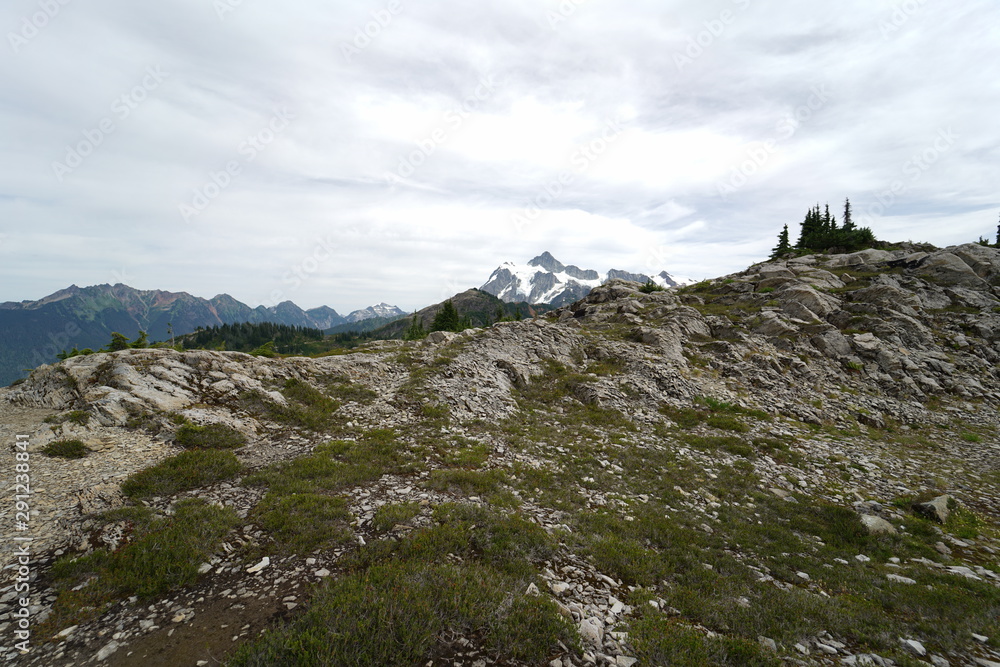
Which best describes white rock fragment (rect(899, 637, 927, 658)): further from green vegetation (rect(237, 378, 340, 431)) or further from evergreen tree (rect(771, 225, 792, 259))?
evergreen tree (rect(771, 225, 792, 259))

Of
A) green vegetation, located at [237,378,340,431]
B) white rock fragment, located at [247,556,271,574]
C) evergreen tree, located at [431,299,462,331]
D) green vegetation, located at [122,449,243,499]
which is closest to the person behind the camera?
white rock fragment, located at [247,556,271,574]

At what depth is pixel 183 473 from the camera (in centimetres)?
1276

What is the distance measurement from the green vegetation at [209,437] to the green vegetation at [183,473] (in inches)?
34.2

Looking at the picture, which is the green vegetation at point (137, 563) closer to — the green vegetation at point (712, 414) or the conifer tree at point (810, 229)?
the green vegetation at point (712, 414)

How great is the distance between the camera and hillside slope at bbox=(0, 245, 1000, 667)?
23.7 ft

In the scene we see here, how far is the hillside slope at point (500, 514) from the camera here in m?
7.22

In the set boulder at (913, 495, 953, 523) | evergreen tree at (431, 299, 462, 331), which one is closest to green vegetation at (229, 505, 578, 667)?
boulder at (913, 495, 953, 523)

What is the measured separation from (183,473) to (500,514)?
37.3 ft

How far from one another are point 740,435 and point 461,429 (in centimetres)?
1682

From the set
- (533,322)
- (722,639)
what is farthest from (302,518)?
(533,322)

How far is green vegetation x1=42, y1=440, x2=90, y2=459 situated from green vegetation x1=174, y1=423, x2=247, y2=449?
266 centimetres

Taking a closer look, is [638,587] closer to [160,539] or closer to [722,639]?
[722,639]

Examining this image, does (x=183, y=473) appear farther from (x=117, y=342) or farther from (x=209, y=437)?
(x=117, y=342)

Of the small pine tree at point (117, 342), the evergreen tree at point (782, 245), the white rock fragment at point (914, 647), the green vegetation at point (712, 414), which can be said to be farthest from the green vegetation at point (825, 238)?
the small pine tree at point (117, 342)
